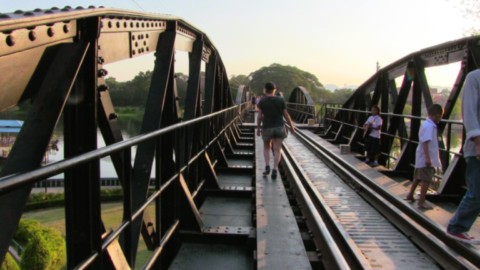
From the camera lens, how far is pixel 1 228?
1.92 metres

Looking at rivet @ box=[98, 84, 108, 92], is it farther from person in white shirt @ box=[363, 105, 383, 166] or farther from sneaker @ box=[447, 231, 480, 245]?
person in white shirt @ box=[363, 105, 383, 166]

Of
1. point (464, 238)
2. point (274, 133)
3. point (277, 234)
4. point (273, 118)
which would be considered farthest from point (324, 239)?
point (273, 118)

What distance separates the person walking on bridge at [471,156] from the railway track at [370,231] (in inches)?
7.1

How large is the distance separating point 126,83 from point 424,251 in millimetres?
24498

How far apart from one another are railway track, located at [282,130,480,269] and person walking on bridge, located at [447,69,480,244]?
18cm

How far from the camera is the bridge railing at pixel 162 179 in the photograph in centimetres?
195

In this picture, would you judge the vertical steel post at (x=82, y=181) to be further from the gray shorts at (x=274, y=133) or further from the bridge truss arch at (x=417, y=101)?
the bridge truss arch at (x=417, y=101)

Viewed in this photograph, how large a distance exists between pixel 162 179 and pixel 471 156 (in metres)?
2.99

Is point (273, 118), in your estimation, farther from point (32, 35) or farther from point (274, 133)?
point (32, 35)

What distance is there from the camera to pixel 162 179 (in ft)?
13.3

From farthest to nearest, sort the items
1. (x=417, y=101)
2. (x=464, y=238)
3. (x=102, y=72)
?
(x=417, y=101)
(x=464, y=238)
(x=102, y=72)

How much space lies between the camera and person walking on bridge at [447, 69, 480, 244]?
417 centimetres

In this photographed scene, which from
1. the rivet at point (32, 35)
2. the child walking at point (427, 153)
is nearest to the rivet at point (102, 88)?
the rivet at point (32, 35)

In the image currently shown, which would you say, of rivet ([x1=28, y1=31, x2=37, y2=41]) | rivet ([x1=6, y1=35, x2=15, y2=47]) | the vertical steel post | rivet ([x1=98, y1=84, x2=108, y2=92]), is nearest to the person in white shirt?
rivet ([x1=98, y1=84, x2=108, y2=92])
